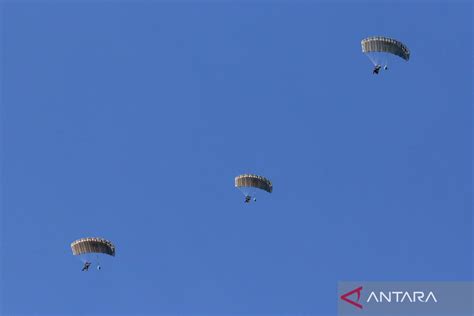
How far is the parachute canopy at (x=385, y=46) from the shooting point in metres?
142

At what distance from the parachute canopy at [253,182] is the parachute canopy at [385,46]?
11.0 meters

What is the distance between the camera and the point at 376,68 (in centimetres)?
14288

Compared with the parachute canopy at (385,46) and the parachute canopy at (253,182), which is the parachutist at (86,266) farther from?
the parachute canopy at (385,46)

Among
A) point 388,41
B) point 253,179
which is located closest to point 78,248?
point 253,179

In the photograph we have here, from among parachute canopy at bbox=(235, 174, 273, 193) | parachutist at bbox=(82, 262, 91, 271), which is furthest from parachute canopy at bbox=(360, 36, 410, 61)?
parachutist at bbox=(82, 262, 91, 271)

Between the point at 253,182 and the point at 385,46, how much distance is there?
40.0 ft

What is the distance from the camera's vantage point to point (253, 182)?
14525 centimetres

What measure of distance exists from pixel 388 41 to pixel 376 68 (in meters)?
2.03

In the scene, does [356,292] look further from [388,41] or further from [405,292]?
[388,41]

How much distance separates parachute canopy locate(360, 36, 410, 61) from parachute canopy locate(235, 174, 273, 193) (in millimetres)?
10950

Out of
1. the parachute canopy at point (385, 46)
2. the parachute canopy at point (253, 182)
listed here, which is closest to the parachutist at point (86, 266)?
the parachute canopy at point (253, 182)

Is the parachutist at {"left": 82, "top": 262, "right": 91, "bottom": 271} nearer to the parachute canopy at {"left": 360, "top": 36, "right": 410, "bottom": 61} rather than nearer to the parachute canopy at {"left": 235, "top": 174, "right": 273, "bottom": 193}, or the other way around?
the parachute canopy at {"left": 235, "top": 174, "right": 273, "bottom": 193}

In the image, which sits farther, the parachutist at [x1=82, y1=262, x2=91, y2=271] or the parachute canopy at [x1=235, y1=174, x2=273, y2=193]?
the parachute canopy at [x1=235, y1=174, x2=273, y2=193]

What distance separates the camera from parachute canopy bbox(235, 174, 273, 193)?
145 metres
